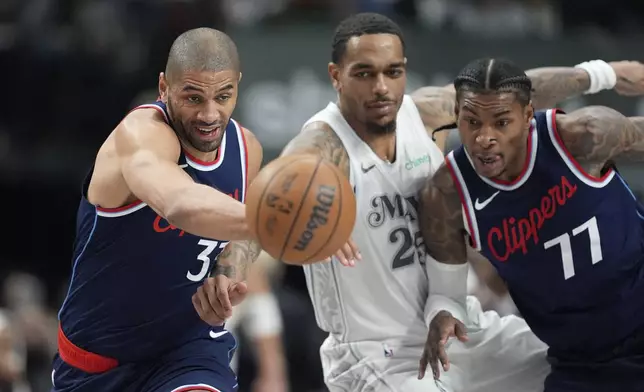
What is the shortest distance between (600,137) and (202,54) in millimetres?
1860

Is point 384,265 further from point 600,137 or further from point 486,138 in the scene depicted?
point 600,137

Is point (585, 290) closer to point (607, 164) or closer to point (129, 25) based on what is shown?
point (607, 164)

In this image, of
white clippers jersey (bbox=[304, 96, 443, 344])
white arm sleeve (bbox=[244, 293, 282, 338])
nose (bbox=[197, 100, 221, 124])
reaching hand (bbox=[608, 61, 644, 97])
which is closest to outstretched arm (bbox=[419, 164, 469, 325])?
white clippers jersey (bbox=[304, 96, 443, 344])

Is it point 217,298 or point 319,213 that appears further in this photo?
point 217,298

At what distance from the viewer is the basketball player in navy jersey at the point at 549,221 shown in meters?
5.40

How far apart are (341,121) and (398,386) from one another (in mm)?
1374

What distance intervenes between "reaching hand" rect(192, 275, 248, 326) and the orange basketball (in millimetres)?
607

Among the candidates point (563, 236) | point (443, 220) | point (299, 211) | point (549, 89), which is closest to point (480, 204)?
point (443, 220)

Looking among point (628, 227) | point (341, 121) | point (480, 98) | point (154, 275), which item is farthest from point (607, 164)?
point (154, 275)

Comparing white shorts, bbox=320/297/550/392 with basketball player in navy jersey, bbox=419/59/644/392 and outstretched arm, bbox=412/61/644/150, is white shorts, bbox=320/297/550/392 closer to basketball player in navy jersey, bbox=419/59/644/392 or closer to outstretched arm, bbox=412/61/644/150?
basketball player in navy jersey, bbox=419/59/644/392

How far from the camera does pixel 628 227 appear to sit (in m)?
5.56

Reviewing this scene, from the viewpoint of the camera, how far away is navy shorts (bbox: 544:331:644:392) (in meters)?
5.63

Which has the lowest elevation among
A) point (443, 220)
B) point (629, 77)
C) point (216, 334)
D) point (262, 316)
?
point (262, 316)

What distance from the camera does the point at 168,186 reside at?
456 centimetres
